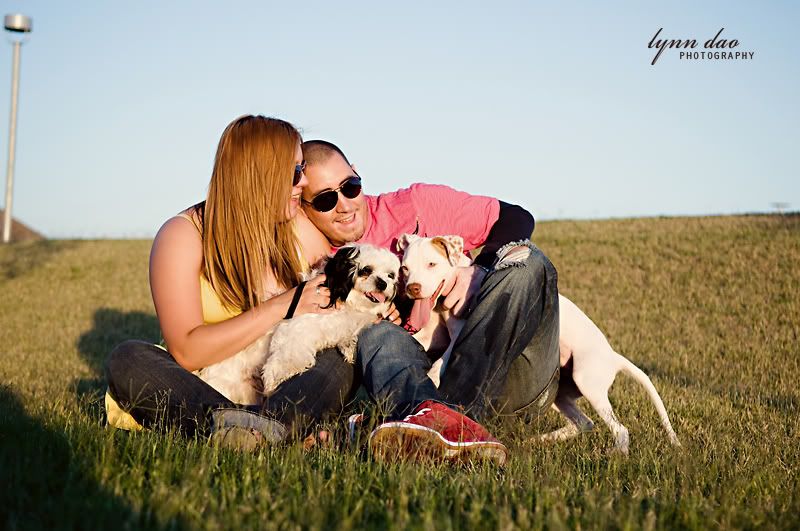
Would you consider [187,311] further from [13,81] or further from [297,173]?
[13,81]

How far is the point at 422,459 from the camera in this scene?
142 inches

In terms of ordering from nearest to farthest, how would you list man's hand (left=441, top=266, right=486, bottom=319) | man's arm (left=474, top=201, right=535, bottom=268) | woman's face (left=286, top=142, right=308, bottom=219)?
1. woman's face (left=286, top=142, right=308, bottom=219)
2. man's hand (left=441, top=266, right=486, bottom=319)
3. man's arm (left=474, top=201, right=535, bottom=268)

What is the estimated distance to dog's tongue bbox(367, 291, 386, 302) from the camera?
211 inches

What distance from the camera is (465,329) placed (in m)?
4.51

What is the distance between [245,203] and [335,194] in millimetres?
872

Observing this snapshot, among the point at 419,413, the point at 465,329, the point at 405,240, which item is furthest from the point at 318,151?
the point at 419,413

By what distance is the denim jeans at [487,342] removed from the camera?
4.41 m

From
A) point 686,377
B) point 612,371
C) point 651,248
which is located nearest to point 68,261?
point 651,248

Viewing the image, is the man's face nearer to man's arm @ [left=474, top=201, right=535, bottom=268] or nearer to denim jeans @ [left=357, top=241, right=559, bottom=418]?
man's arm @ [left=474, top=201, right=535, bottom=268]

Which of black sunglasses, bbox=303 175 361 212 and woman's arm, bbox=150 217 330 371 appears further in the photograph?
black sunglasses, bbox=303 175 361 212

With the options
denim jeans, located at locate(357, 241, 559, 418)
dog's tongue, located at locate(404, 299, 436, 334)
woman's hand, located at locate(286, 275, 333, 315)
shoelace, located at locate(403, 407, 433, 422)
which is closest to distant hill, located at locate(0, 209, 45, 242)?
woman's hand, located at locate(286, 275, 333, 315)

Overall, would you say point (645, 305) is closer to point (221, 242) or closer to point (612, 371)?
point (612, 371)

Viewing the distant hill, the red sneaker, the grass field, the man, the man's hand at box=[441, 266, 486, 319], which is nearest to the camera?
the grass field

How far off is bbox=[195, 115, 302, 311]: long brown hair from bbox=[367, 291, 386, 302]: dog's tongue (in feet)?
2.55
